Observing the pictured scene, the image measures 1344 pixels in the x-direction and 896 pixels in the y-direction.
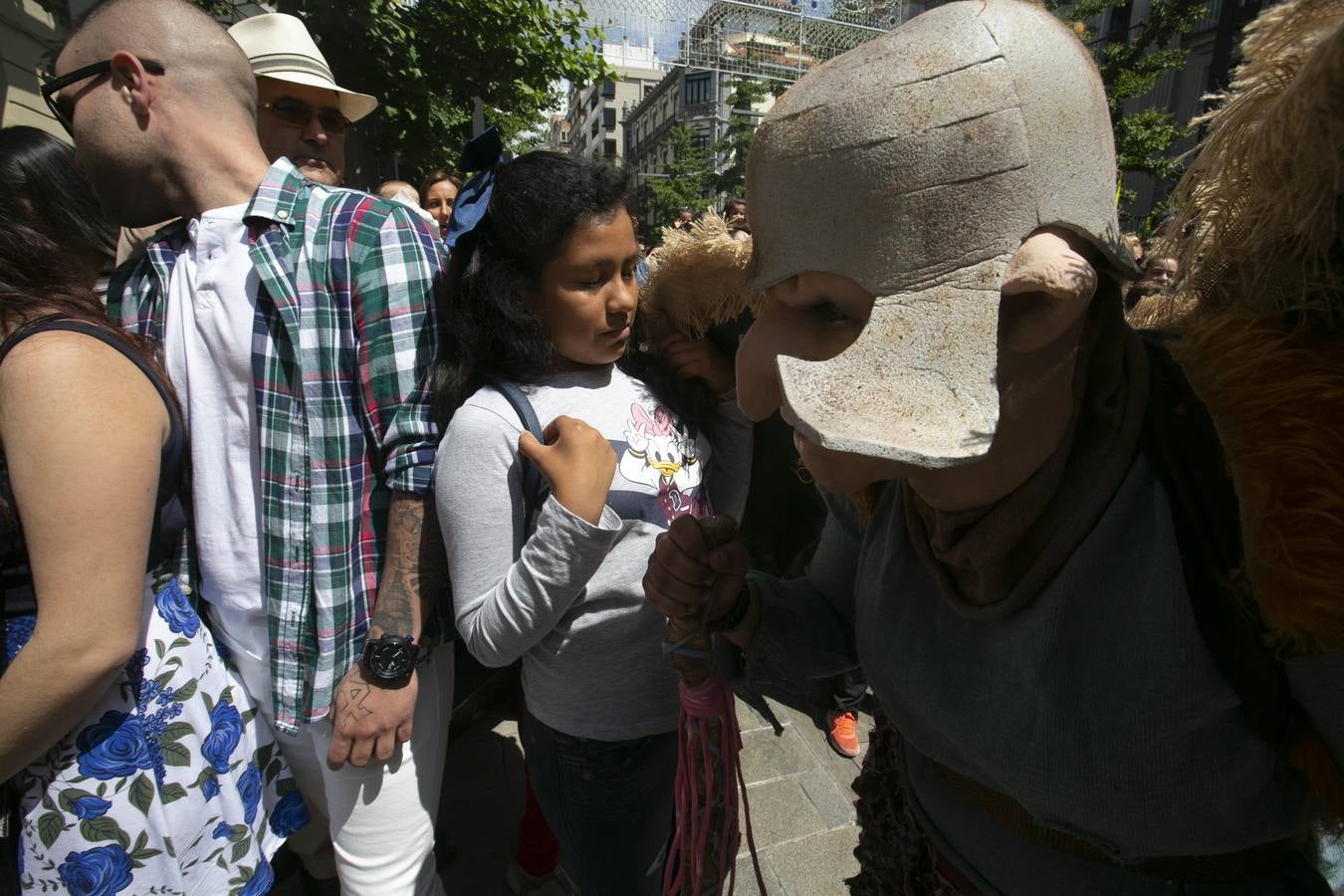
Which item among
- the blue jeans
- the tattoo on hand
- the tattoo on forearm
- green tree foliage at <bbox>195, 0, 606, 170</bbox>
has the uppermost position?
green tree foliage at <bbox>195, 0, 606, 170</bbox>

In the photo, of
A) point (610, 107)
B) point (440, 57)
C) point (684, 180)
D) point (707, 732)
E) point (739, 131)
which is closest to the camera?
point (707, 732)

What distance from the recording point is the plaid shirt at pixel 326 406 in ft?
4.48

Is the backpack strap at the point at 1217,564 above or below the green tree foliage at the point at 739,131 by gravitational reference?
below

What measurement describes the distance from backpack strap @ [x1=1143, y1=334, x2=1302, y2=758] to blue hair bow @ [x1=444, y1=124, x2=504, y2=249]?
1222 millimetres

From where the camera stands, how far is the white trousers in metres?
1.42

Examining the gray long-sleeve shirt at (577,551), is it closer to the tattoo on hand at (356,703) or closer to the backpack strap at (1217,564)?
the tattoo on hand at (356,703)

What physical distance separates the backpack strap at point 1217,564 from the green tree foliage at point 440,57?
7.98 m

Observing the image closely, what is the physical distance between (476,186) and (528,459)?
0.59 meters

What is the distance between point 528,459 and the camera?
133cm

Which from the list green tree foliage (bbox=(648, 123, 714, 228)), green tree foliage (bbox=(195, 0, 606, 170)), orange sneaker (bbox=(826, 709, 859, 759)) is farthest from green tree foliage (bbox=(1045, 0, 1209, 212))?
green tree foliage (bbox=(648, 123, 714, 228))

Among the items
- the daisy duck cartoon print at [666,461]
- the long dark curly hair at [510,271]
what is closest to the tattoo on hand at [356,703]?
the long dark curly hair at [510,271]

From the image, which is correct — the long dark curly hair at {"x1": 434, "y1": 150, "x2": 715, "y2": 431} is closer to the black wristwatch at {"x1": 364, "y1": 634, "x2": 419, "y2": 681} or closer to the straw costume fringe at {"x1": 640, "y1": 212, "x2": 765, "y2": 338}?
the straw costume fringe at {"x1": 640, "y1": 212, "x2": 765, "y2": 338}

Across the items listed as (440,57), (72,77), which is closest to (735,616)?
(72,77)

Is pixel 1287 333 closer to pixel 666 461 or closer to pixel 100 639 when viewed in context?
pixel 666 461
